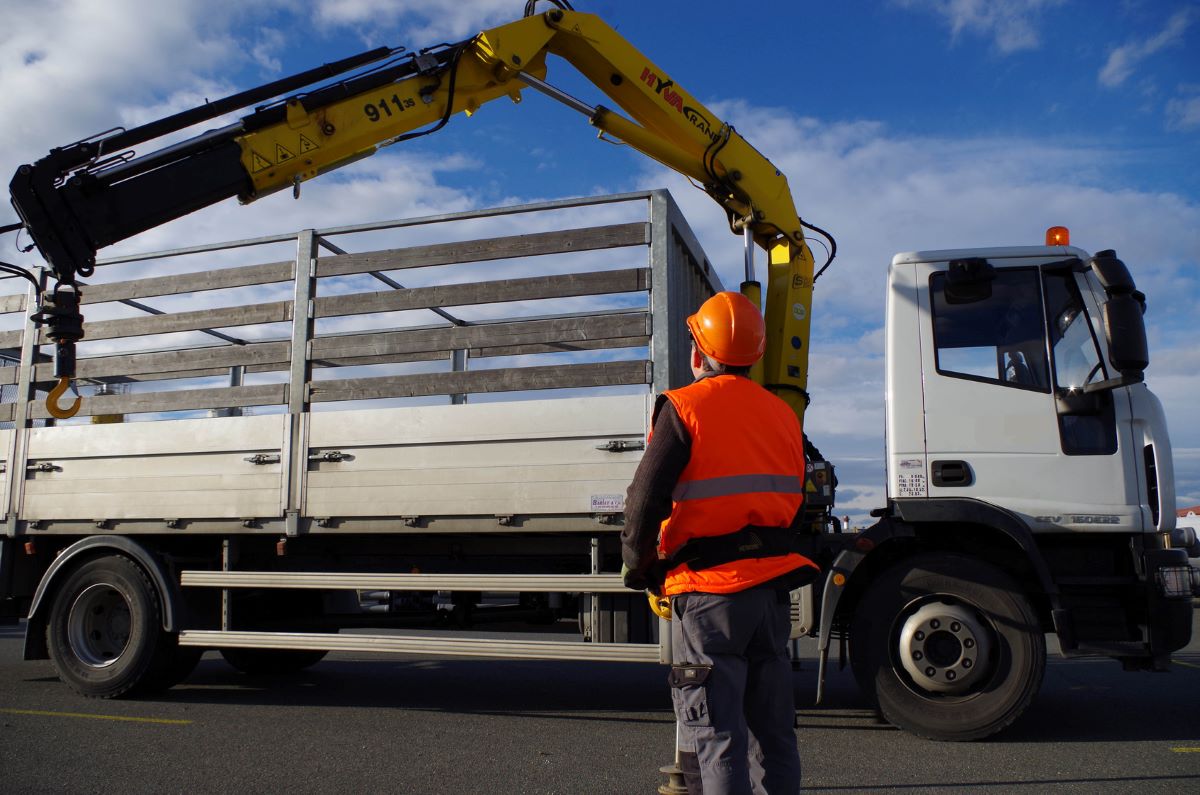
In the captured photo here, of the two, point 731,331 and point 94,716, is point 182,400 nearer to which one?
point 94,716

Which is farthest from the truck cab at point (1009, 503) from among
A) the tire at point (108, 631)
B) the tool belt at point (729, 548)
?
the tire at point (108, 631)

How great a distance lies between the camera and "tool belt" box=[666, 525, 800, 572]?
2.82m

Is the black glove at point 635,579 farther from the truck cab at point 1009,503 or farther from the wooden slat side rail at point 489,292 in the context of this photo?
the wooden slat side rail at point 489,292

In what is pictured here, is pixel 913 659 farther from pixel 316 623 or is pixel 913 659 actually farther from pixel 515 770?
pixel 316 623

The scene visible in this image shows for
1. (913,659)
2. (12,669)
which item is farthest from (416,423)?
(12,669)

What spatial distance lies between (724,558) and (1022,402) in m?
3.43

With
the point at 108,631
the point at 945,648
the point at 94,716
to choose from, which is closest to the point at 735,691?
the point at 945,648

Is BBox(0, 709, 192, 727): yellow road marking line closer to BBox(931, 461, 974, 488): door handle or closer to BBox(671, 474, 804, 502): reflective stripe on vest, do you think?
BBox(671, 474, 804, 502): reflective stripe on vest

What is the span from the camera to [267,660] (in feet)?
26.2

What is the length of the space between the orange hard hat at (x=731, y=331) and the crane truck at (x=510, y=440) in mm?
2418

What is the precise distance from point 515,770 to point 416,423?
7.27 ft

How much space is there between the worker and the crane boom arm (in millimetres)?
3475

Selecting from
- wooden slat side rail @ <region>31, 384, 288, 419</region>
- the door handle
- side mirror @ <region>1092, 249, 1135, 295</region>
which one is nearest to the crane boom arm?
wooden slat side rail @ <region>31, 384, 288, 419</region>

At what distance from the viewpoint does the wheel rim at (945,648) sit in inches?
204
